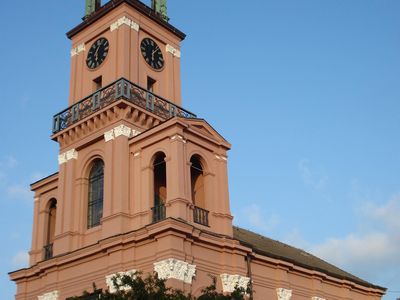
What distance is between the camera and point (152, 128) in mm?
28875

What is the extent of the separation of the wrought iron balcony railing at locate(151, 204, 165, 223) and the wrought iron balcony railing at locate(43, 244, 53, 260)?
7.18m

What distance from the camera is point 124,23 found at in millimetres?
33094

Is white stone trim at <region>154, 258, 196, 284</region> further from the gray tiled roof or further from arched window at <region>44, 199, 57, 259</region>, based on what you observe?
→ arched window at <region>44, 199, 57, 259</region>

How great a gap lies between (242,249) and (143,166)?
5.95 m

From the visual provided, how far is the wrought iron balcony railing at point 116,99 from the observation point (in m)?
30.4

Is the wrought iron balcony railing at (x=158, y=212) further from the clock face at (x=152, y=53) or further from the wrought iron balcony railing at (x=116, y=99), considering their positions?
the clock face at (x=152, y=53)

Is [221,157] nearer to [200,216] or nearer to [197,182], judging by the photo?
[197,182]

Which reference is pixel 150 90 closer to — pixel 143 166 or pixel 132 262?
pixel 143 166

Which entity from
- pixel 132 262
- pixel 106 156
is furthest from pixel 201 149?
pixel 132 262

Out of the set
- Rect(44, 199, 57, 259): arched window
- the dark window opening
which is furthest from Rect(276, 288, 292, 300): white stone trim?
the dark window opening

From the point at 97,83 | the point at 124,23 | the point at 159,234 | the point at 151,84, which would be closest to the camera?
the point at 159,234

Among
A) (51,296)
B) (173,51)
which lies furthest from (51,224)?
(173,51)

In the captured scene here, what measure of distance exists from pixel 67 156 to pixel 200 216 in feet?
26.9

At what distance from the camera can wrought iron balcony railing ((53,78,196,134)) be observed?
99.7 feet
